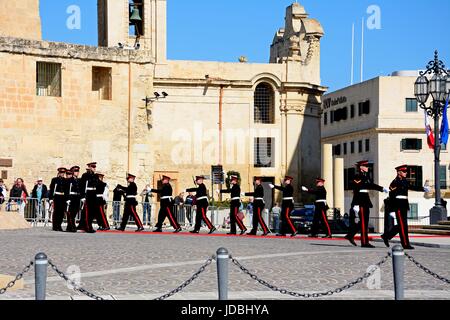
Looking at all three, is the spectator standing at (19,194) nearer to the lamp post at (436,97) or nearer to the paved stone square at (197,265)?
the paved stone square at (197,265)

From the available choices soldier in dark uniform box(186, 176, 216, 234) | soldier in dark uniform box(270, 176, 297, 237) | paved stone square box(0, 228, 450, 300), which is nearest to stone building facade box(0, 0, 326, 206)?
soldier in dark uniform box(186, 176, 216, 234)

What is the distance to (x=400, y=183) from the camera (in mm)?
24172

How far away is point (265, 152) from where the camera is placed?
61812mm

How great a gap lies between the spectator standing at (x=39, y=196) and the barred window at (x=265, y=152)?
1005 inches

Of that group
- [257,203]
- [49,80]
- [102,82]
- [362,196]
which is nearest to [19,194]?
[49,80]

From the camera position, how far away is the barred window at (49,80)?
4147 centimetres

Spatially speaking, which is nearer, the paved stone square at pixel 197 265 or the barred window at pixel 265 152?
the paved stone square at pixel 197 265

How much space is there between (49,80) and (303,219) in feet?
36.3

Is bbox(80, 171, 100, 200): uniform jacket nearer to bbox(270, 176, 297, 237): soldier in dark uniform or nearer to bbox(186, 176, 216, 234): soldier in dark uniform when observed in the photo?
bbox(186, 176, 216, 234): soldier in dark uniform

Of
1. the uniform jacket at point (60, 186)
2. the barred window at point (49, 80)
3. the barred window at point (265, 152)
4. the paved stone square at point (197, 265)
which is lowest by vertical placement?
the paved stone square at point (197, 265)

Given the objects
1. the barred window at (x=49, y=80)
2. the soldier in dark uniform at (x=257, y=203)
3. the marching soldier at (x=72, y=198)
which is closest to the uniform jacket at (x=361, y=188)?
the soldier in dark uniform at (x=257, y=203)

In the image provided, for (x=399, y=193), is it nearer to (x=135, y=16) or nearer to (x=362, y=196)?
(x=362, y=196)
